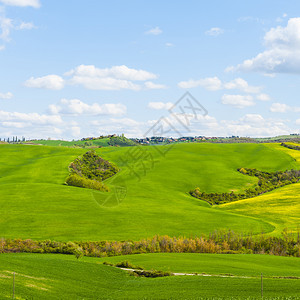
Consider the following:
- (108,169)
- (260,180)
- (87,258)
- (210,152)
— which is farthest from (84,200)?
(210,152)

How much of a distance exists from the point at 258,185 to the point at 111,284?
90966 mm

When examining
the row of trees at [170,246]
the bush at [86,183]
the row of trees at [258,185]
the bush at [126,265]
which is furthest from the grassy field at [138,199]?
the bush at [126,265]

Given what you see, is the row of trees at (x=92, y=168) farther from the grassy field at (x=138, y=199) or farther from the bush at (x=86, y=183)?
the bush at (x=86, y=183)

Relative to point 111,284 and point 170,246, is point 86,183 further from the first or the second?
point 111,284

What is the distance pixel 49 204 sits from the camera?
77.0m

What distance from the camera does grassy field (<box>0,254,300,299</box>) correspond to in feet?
91.9

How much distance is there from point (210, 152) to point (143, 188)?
58.5 m

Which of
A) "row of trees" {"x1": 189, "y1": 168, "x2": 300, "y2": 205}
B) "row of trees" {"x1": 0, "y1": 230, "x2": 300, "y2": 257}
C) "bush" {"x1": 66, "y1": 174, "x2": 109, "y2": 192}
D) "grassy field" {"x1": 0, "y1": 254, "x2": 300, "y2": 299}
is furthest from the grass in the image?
"row of trees" {"x1": 189, "y1": 168, "x2": 300, "y2": 205}

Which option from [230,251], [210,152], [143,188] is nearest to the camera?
[230,251]

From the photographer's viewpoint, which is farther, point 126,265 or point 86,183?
point 86,183

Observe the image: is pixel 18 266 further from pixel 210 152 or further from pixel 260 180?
pixel 210 152

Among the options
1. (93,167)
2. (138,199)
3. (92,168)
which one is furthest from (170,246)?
(93,167)

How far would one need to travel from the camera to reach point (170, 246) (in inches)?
2119

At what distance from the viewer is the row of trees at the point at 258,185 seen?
106625 mm
